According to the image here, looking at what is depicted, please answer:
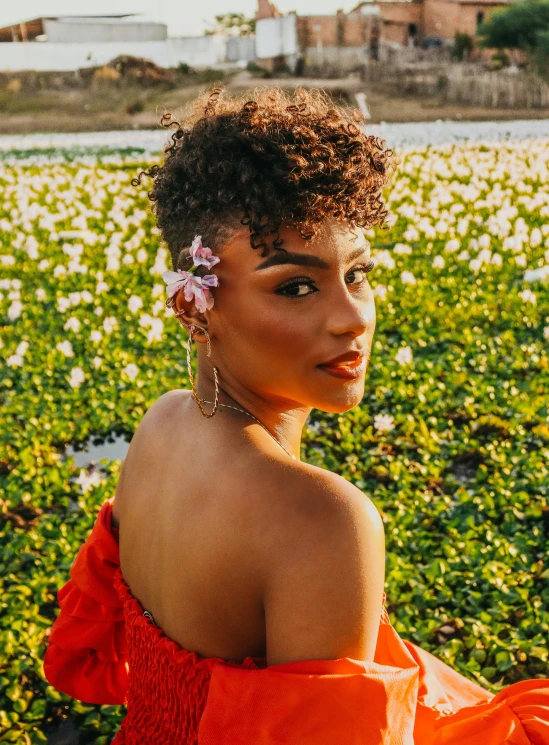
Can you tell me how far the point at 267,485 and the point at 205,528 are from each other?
0.60 ft

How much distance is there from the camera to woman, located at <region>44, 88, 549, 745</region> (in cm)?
153

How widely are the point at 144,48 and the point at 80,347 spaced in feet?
205

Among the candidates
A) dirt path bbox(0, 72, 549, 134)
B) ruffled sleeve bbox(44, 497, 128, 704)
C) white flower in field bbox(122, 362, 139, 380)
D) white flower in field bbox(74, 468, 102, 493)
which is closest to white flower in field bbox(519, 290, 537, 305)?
white flower in field bbox(122, 362, 139, 380)

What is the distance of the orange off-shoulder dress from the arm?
4 cm

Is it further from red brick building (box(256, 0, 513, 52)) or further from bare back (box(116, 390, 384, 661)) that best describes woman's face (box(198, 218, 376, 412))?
red brick building (box(256, 0, 513, 52))

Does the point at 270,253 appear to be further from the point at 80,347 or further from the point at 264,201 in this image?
the point at 80,347

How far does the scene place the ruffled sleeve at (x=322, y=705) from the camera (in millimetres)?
1503

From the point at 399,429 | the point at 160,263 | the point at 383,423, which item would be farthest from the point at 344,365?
the point at 160,263

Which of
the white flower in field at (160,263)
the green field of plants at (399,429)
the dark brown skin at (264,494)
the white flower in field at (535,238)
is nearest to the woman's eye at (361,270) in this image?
the dark brown skin at (264,494)

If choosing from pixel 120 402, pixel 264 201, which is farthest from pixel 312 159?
pixel 120 402

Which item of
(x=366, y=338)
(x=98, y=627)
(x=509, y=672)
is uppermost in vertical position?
(x=366, y=338)

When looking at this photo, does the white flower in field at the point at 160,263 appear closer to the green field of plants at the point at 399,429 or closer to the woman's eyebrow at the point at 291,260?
the green field of plants at the point at 399,429

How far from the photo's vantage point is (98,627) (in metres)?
2.42

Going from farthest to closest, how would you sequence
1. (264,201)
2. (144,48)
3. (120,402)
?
(144,48)
(120,402)
(264,201)
